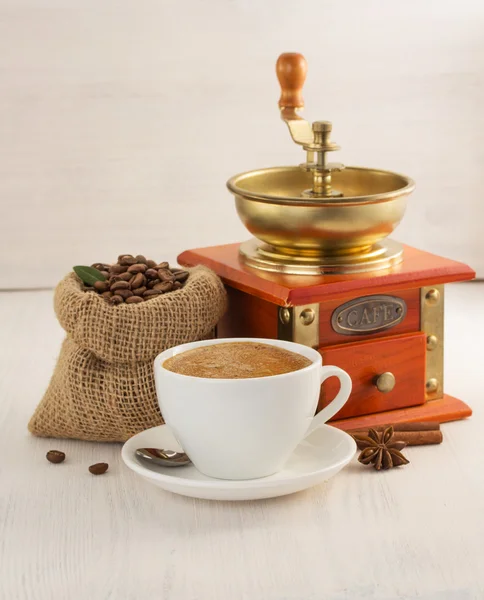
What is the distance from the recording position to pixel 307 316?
1.25m

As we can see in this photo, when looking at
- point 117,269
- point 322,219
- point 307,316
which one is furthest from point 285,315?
point 117,269

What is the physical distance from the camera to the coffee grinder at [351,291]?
4.15 feet

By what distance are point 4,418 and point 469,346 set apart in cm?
81

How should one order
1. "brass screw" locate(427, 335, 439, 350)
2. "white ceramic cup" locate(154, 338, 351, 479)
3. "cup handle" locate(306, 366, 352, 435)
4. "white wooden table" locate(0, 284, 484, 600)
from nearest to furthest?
"white wooden table" locate(0, 284, 484, 600) < "white ceramic cup" locate(154, 338, 351, 479) < "cup handle" locate(306, 366, 352, 435) < "brass screw" locate(427, 335, 439, 350)

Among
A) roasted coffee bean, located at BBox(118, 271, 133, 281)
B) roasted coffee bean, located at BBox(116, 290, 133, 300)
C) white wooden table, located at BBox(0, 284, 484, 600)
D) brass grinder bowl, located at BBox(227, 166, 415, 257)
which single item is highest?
brass grinder bowl, located at BBox(227, 166, 415, 257)

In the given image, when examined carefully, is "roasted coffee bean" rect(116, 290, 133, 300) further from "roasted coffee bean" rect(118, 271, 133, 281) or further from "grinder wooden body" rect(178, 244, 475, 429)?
"grinder wooden body" rect(178, 244, 475, 429)

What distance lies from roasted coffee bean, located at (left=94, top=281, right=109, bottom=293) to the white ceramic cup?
0.22 meters

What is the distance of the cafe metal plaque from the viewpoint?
1277 millimetres

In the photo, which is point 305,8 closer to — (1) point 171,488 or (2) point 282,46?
(2) point 282,46

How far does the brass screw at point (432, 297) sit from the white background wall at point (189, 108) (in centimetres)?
109

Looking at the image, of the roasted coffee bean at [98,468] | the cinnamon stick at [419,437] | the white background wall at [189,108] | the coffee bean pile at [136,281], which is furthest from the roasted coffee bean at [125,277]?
the white background wall at [189,108]

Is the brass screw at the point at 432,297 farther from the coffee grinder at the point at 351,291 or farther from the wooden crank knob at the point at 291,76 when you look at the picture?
the wooden crank knob at the point at 291,76

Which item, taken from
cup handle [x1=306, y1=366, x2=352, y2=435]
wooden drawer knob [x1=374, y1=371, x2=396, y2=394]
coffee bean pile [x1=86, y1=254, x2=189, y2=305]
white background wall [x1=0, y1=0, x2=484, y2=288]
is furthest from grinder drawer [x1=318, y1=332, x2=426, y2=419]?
white background wall [x1=0, y1=0, x2=484, y2=288]

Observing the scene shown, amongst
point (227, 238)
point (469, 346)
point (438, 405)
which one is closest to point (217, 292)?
point (438, 405)
